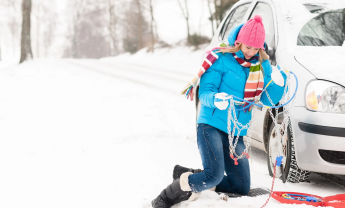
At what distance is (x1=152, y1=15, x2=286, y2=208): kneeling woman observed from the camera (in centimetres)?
283

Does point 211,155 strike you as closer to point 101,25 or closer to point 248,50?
point 248,50

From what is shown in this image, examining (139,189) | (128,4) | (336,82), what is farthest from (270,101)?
(128,4)

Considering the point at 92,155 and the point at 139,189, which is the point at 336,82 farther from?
the point at 92,155

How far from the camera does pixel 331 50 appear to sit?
358 cm

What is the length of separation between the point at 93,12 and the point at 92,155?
138ft

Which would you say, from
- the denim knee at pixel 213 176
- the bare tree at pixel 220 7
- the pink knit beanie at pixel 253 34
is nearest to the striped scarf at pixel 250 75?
the pink knit beanie at pixel 253 34

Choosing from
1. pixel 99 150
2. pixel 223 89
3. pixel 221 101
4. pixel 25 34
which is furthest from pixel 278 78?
pixel 25 34

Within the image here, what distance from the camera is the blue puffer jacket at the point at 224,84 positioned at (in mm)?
2867

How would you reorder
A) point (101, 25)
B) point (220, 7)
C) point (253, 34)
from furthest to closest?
point (101, 25) < point (220, 7) < point (253, 34)

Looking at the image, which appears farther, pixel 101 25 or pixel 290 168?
pixel 101 25

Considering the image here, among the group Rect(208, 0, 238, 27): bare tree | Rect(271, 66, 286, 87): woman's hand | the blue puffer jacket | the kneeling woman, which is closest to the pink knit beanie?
the kneeling woman

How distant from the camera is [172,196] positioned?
302 centimetres

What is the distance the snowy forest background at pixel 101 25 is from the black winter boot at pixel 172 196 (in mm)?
16753

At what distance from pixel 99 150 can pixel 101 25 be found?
44976 mm
